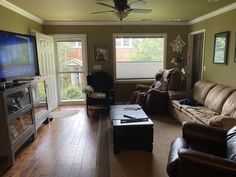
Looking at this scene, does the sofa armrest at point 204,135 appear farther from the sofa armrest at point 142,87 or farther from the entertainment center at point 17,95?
the sofa armrest at point 142,87

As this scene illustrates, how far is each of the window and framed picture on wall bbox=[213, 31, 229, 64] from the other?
5.69 feet

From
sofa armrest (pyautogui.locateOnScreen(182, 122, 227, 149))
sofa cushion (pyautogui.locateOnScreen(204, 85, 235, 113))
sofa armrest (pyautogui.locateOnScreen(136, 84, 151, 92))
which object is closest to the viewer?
sofa armrest (pyautogui.locateOnScreen(182, 122, 227, 149))

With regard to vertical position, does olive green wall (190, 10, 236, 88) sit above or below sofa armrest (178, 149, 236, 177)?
above

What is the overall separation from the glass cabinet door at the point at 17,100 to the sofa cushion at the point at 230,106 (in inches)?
131

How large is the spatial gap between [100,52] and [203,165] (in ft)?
14.6

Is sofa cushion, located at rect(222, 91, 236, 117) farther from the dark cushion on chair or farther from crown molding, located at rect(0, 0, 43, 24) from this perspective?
crown molding, located at rect(0, 0, 43, 24)

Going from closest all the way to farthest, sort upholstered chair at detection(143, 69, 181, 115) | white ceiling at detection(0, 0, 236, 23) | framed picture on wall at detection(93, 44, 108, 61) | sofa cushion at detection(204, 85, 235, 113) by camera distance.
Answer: white ceiling at detection(0, 0, 236, 23)
sofa cushion at detection(204, 85, 235, 113)
upholstered chair at detection(143, 69, 181, 115)
framed picture on wall at detection(93, 44, 108, 61)

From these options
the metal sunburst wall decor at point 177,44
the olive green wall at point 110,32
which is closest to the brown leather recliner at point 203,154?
the olive green wall at point 110,32

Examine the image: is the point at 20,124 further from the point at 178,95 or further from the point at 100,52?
the point at 178,95

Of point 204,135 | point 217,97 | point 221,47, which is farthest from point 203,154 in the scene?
point 221,47

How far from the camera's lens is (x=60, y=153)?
2.86m

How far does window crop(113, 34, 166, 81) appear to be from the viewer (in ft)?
18.6

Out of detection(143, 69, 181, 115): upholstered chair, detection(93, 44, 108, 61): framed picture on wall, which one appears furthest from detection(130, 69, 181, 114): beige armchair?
detection(93, 44, 108, 61): framed picture on wall

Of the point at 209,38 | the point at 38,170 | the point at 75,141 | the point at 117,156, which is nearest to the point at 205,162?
the point at 117,156
